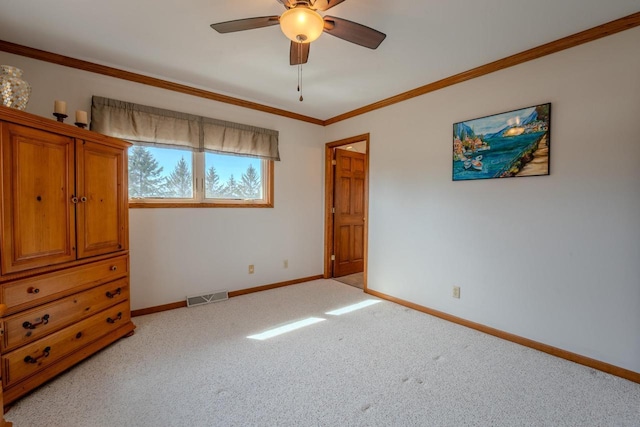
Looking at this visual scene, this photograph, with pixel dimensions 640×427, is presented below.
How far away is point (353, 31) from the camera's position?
1.73 meters

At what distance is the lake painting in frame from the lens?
7.43 ft

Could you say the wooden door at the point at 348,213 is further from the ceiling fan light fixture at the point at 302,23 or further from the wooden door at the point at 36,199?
the wooden door at the point at 36,199

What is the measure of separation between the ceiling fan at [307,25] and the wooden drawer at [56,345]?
86.4 inches

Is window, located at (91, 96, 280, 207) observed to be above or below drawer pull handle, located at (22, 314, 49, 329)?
above

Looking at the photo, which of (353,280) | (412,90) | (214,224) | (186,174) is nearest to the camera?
(412,90)

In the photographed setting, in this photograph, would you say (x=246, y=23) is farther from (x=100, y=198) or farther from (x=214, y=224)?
(x=214, y=224)

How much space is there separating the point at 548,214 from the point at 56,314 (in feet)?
11.8

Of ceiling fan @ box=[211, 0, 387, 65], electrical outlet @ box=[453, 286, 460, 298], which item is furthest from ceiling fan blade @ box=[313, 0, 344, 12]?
electrical outlet @ box=[453, 286, 460, 298]

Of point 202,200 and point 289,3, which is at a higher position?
point 289,3

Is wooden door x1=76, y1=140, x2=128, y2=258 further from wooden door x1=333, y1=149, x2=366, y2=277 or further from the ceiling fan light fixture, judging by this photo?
wooden door x1=333, y1=149, x2=366, y2=277

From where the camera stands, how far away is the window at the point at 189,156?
2.79m

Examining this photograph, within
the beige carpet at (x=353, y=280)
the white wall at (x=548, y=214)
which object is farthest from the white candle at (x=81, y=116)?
the beige carpet at (x=353, y=280)

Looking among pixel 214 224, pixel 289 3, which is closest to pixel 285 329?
pixel 214 224

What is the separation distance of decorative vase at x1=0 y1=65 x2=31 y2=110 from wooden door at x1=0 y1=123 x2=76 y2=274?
0.85 ft
